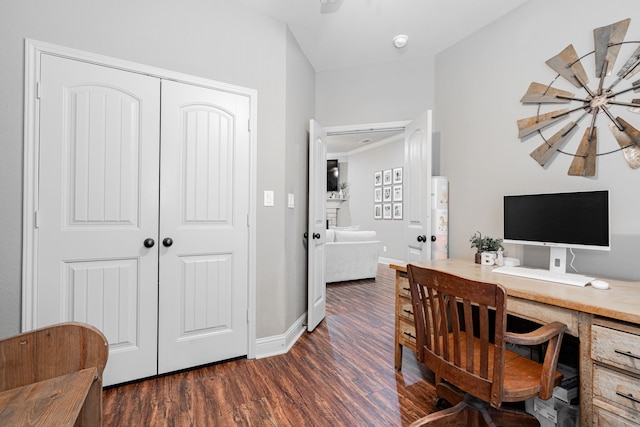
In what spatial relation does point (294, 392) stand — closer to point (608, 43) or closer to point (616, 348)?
point (616, 348)

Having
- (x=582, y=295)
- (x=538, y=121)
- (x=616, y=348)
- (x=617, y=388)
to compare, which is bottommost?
(x=617, y=388)

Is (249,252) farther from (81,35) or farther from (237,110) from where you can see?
(81,35)

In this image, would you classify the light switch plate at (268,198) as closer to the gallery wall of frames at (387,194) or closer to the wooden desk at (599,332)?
the wooden desk at (599,332)

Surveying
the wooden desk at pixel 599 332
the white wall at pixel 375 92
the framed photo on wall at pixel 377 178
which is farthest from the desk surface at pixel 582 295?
the framed photo on wall at pixel 377 178

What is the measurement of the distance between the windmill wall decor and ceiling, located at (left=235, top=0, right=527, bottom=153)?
0.71 metres

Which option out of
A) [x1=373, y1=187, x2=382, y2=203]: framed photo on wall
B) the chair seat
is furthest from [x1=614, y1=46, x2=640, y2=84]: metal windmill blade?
[x1=373, y1=187, x2=382, y2=203]: framed photo on wall

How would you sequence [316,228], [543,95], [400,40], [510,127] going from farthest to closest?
[316,228]
[400,40]
[510,127]
[543,95]

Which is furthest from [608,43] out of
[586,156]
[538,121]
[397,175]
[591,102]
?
[397,175]

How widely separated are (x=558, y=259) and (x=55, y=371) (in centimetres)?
244

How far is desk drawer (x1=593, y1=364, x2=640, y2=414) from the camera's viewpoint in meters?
1.12

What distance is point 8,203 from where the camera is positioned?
165 centimetres

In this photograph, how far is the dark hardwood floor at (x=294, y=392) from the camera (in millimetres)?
1657

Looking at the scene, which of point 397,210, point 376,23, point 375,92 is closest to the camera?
point 376,23

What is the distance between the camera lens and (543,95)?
217 centimetres
